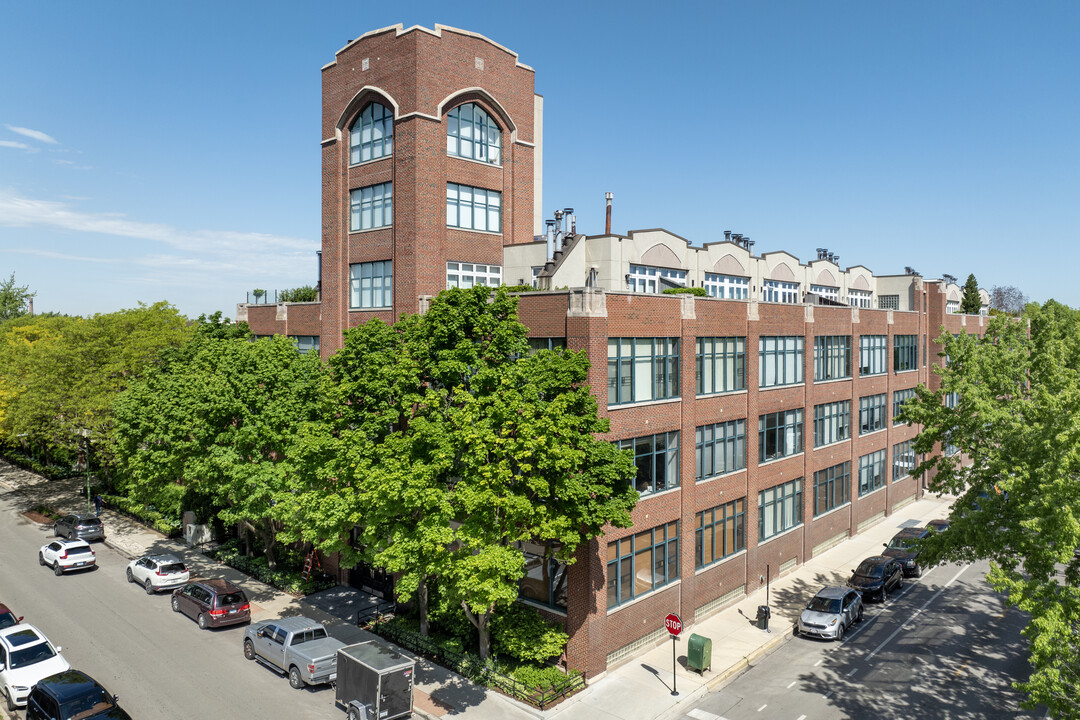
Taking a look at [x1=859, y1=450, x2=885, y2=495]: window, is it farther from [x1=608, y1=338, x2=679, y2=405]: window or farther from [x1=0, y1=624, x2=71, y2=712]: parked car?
[x1=0, y1=624, x2=71, y2=712]: parked car

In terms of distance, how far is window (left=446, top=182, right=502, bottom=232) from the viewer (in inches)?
1347

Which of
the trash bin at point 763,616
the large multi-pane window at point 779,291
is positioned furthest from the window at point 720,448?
the large multi-pane window at point 779,291

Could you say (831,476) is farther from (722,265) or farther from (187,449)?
(187,449)

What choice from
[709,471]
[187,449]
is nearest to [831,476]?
[709,471]

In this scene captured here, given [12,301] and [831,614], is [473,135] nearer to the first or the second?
[831,614]

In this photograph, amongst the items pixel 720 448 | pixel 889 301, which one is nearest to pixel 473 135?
pixel 720 448

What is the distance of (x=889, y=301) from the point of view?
61438 millimetres

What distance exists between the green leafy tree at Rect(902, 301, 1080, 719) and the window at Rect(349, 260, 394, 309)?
24.2m

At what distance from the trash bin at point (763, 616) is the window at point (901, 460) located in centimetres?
2476

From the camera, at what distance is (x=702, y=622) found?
30.5m

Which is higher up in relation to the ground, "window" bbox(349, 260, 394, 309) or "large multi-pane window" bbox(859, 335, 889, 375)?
"window" bbox(349, 260, 394, 309)

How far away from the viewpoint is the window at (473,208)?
112 feet

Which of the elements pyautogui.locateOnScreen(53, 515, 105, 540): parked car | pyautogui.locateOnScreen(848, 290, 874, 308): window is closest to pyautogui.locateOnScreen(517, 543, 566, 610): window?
pyautogui.locateOnScreen(53, 515, 105, 540): parked car

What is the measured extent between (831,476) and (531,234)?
22499mm
